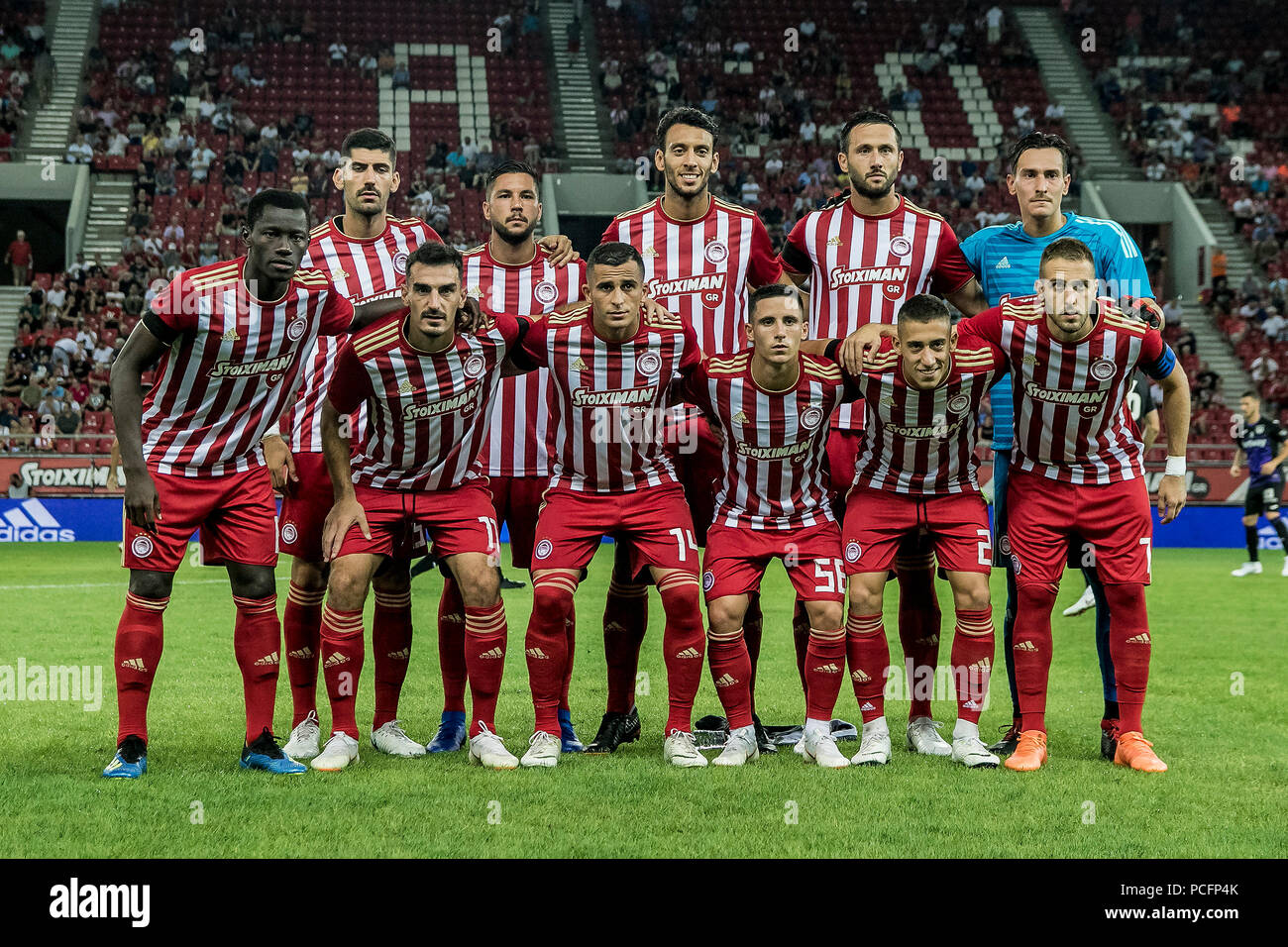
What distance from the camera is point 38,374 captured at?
21875mm

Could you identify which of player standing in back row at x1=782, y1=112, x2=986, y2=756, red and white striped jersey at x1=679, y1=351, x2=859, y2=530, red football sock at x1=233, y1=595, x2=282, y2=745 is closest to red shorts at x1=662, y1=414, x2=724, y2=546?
red and white striped jersey at x1=679, y1=351, x2=859, y2=530

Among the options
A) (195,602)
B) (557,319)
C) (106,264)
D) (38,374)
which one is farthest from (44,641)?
(106,264)

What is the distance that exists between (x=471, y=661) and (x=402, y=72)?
87.8 ft

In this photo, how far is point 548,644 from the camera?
18.3 feet

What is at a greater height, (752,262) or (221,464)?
(752,262)

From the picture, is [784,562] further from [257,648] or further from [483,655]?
[257,648]

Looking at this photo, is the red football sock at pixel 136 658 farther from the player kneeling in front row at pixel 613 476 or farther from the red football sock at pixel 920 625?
the red football sock at pixel 920 625

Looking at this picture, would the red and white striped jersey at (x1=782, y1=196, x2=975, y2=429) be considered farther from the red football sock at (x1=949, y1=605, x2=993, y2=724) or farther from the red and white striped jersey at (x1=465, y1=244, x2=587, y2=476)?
the red and white striped jersey at (x1=465, y1=244, x2=587, y2=476)

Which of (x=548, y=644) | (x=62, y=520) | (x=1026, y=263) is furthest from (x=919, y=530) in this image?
(x=62, y=520)

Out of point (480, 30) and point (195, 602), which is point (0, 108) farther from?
point (195, 602)

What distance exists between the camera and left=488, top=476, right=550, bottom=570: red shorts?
627cm

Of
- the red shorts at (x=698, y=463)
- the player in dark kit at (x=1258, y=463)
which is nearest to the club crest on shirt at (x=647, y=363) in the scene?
the red shorts at (x=698, y=463)

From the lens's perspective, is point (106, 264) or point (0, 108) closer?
point (106, 264)

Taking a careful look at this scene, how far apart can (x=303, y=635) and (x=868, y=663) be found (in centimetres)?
247
